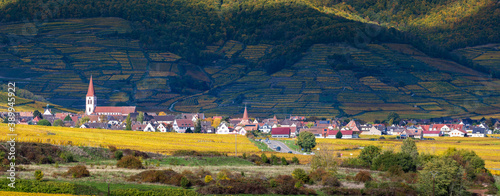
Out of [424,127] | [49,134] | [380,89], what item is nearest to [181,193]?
[49,134]

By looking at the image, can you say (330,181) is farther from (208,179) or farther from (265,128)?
(265,128)

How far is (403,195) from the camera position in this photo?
40.9 metres

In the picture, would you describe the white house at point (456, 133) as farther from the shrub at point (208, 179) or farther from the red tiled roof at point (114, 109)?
the shrub at point (208, 179)

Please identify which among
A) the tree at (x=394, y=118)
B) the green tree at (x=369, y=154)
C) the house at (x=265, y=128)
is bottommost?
the green tree at (x=369, y=154)

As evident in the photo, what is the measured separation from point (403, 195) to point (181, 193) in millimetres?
15632

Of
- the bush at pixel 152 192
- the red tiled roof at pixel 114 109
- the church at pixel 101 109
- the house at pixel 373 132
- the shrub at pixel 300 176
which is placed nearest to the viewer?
the bush at pixel 152 192

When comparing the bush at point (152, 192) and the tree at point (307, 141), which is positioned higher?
the tree at point (307, 141)

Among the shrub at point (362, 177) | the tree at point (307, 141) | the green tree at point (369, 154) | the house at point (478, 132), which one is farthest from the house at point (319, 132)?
the shrub at point (362, 177)

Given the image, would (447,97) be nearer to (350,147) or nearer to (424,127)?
(424,127)

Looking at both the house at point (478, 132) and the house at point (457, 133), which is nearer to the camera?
the house at point (478, 132)

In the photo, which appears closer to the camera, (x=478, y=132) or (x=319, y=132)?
(x=319, y=132)

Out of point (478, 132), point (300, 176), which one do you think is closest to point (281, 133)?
point (478, 132)

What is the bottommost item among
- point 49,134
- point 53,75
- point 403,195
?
point 403,195

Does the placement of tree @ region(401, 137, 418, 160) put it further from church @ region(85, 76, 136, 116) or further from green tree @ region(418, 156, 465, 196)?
church @ region(85, 76, 136, 116)
